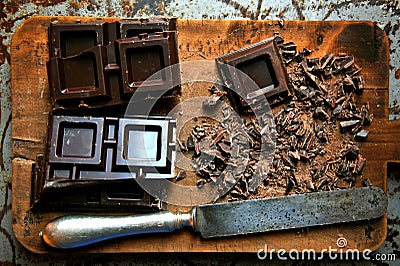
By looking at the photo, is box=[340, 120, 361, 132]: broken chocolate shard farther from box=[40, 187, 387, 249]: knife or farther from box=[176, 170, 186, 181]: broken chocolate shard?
box=[176, 170, 186, 181]: broken chocolate shard

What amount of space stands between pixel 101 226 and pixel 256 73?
44.0 inches

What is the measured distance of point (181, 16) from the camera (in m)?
2.94

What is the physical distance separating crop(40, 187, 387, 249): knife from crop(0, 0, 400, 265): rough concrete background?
11.5 inches

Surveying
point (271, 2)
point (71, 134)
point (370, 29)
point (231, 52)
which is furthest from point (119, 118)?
point (370, 29)

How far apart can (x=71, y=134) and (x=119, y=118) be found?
0.26 m

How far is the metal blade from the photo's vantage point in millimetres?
2543

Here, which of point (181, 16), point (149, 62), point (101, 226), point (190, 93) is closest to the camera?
point (101, 226)

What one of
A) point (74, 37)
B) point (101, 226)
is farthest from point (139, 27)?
point (101, 226)

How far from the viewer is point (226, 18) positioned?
116 inches

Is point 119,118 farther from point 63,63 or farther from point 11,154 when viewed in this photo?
point 11,154

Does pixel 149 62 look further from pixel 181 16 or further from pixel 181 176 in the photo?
pixel 181 176

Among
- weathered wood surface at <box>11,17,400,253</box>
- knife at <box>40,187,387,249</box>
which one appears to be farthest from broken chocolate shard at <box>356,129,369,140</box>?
knife at <box>40,187,387,249</box>

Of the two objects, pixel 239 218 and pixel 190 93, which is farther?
pixel 190 93

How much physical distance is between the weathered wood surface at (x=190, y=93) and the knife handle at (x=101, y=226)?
0.30 feet
